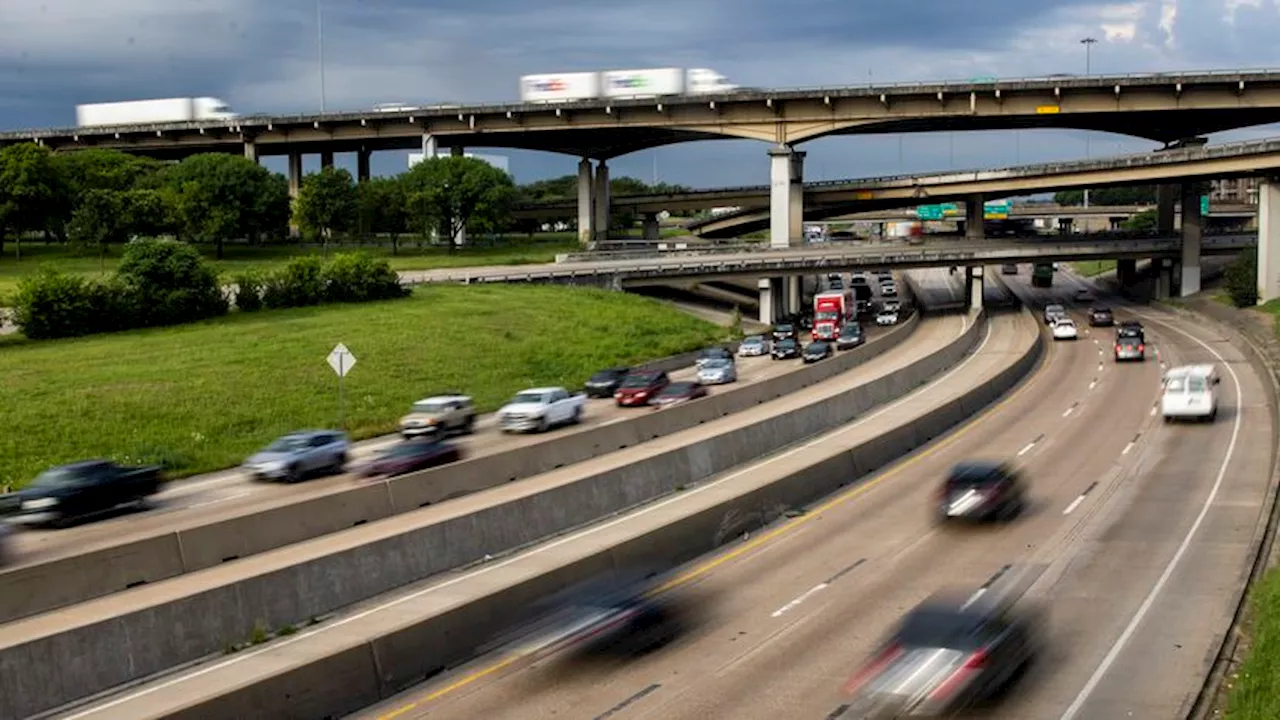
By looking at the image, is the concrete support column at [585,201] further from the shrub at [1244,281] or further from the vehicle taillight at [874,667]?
the vehicle taillight at [874,667]

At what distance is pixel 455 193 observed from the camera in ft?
365

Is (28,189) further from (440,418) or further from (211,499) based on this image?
(211,499)

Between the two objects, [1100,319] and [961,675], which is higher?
[961,675]

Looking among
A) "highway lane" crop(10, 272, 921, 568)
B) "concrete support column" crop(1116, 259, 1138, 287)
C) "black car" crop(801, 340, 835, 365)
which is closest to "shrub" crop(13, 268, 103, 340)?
"highway lane" crop(10, 272, 921, 568)

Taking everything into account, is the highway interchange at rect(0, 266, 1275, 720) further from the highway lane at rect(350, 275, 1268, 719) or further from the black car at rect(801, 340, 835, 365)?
the black car at rect(801, 340, 835, 365)

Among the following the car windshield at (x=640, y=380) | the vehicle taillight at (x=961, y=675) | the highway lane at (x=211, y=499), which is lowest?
the highway lane at (x=211, y=499)

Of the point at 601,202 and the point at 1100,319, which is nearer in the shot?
the point at 1100,319

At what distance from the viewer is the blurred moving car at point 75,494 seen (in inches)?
1174

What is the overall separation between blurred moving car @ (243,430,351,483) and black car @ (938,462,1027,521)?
17.2m

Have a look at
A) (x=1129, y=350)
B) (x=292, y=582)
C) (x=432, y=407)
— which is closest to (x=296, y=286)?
(x=432, y=407)

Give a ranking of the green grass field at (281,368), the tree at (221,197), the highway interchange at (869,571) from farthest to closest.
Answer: the tree at (221,197) < the green grass field at (281,368) < the highway interchange at (869,571)

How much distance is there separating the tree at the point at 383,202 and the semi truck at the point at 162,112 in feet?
71.9

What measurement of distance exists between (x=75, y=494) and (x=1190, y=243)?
9373cm

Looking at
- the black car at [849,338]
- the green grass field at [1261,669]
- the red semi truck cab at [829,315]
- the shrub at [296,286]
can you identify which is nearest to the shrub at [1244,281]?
the red semi truck cab at [829,315]
